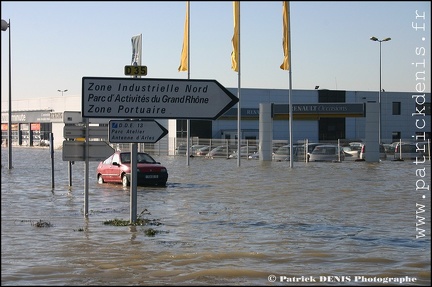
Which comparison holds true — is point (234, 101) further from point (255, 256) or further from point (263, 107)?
point (263, 107)

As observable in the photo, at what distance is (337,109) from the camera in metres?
56.3

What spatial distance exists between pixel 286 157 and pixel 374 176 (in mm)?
16407

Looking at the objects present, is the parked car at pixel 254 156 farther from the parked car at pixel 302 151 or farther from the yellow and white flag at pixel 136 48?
the yellow and white flag at pixel 136 48

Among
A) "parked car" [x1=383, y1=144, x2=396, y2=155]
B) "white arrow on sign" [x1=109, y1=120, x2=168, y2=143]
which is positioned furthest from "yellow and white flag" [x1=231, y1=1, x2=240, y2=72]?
"white arrow on sign" [x1=109, y1=120, x2=168, y2=143]

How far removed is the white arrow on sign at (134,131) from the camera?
15.4 m

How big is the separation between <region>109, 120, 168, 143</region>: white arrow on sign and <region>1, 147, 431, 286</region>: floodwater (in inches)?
74.8

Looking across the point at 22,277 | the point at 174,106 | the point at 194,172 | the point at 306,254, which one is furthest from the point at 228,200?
the point at 194,172

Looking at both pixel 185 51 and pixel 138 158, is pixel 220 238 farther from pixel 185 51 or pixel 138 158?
pixel 185 51

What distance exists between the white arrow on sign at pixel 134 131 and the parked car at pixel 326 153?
1411 inches

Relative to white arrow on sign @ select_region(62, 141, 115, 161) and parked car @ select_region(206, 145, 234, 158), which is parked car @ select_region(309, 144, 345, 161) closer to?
parked car @ select_region(206, 145, 234, 158)

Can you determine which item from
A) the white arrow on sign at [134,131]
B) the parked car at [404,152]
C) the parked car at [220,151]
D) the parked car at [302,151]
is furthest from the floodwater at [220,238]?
the parked car at [220,151]

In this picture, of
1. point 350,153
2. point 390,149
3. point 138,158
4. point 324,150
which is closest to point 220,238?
point 138,158

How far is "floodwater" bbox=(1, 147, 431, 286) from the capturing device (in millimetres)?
11047

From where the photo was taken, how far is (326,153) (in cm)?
5050
